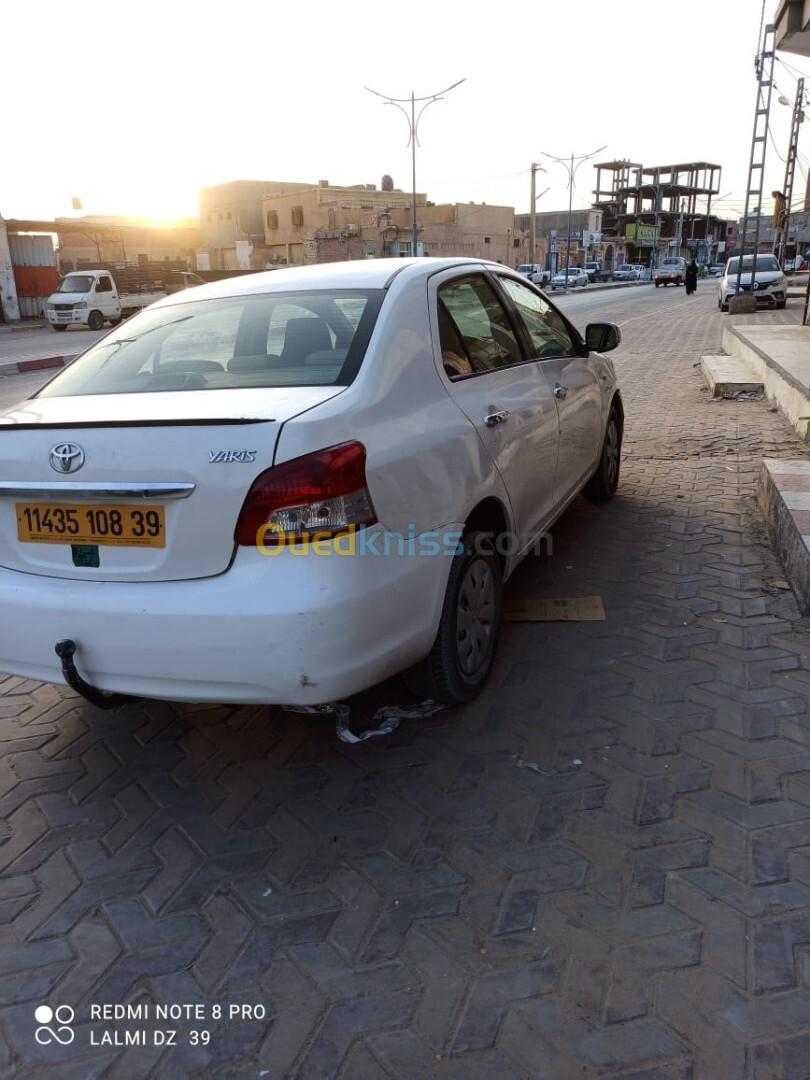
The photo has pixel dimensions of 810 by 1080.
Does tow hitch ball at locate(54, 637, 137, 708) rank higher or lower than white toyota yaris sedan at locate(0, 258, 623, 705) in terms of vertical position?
lower

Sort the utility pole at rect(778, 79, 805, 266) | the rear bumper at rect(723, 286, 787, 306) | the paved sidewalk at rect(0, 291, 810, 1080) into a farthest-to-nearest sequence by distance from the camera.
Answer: the utility pole at rect(778, 79, 805, 266) < the rear bumper at rect(723, 286, 787, 306) < the paved sidewalk at rect(0, 291, 810, 1080)

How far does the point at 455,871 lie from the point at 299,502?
116 cm

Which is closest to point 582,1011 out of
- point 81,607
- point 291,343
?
point 81,607

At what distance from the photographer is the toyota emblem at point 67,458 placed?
2451 millimetres

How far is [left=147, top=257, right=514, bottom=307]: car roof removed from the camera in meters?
3.30

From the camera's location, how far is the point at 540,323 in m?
4.44

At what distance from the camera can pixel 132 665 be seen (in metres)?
2.50

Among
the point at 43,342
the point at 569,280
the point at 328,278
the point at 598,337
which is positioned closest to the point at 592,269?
the point at 569,280

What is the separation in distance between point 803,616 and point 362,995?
2840 mm

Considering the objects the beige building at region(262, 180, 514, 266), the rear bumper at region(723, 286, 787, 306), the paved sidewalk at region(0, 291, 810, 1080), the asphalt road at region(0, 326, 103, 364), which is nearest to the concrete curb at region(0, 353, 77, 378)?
the asphalt road at region(0, 326, 103, 364)

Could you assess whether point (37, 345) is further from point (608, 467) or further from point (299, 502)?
point (299, 502)

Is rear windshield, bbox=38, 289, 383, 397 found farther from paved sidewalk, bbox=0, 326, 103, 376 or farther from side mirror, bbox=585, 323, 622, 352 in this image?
paved sidewalk, bbox=0, 326, 103, 376

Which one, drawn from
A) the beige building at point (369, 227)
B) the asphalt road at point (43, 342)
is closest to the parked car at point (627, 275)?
the beige building at point (369, 227)

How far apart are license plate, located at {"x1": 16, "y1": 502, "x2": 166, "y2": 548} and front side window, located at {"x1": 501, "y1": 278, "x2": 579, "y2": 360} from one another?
2.37 meters
